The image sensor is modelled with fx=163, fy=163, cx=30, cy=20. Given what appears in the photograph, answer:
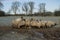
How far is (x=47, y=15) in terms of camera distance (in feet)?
23.9

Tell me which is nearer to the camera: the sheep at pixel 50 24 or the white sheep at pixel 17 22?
the white sheep at pixel 17 22

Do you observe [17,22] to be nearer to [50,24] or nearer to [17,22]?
[17,22]

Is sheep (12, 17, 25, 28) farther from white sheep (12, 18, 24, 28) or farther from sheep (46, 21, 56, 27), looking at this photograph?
sheep (46, 21, 56, 27)

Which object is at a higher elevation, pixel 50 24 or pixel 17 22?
pixel 17 22

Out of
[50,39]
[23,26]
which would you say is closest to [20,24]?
[23,26]

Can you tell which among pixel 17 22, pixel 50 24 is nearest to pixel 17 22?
pixel 17 22

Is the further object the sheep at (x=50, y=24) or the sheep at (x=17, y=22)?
the sheep at (x=50, y=24)

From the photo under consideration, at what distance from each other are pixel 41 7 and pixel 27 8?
2.02 ft

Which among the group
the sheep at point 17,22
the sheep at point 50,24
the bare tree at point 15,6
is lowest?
the sheep at point 50,24

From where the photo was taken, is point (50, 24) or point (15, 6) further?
point (50, 24)

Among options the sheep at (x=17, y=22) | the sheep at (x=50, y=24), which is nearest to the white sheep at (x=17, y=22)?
the sheep at (x=17, y=22)

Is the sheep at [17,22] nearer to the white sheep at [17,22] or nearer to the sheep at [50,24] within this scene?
the white sheep at [17,22]

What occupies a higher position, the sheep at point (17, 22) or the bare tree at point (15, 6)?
the bare tree at point (15, 6)

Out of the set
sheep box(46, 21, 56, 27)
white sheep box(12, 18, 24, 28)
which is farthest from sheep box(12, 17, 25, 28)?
sheep box(46, 21, 56, 27)
